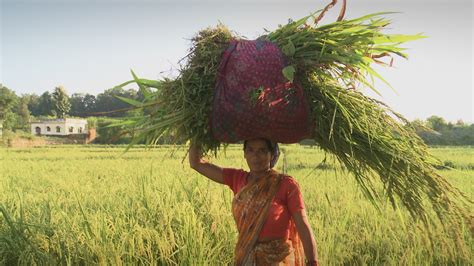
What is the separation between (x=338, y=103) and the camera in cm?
171

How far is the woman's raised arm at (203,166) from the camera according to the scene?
2070 mm

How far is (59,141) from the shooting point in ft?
121

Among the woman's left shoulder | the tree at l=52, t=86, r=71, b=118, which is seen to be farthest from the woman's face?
the tree at l=52, t=86, r=71, b=118

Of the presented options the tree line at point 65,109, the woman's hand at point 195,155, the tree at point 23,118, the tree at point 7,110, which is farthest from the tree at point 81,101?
the woman's hand at point 195,155

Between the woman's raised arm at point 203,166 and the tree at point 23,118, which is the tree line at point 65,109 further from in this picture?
the woman's raised arm at point 203,166

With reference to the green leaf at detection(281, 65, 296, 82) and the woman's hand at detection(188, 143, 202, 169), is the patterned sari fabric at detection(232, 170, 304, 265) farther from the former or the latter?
the green leaf at detection(281, 65, 296, 82)

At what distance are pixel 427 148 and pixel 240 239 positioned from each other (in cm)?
100

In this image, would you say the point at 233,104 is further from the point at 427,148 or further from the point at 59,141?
the point at 59,141

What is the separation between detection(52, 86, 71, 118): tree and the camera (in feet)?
201

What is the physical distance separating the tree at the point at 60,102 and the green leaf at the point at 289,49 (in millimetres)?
65070

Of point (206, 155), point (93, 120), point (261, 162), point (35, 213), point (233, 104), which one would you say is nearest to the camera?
point (233, 104)

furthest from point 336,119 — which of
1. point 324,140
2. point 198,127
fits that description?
point 198,127

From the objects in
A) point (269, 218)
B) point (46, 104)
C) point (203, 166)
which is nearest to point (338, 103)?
point (269, 218)

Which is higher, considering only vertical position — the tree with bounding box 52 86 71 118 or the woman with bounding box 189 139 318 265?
the tree with bounding box 52 86 71 118
